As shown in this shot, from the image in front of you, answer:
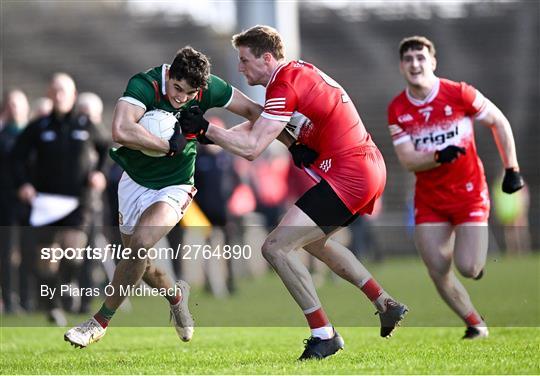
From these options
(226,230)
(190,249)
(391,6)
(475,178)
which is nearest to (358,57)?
(391,6)

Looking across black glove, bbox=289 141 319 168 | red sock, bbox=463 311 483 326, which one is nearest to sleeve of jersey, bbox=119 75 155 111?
black glove, bbox=289 141 319 168

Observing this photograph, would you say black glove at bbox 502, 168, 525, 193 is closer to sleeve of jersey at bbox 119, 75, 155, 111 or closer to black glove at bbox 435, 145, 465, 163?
black glove at bbox 435, 145, 465, 163

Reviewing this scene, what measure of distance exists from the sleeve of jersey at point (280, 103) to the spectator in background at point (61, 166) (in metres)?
4.51

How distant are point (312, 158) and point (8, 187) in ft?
20.8

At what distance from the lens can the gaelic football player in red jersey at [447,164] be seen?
841 cm

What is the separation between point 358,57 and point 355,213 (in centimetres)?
2741

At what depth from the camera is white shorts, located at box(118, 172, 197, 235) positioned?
7500mm

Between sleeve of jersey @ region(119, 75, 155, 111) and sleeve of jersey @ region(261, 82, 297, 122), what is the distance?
0.80 m

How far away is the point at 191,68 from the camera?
7.09 metres

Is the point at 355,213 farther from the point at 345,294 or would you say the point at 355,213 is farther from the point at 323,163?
the point at 345,294

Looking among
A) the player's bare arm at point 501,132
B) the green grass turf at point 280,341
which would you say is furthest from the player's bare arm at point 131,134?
the player's bare arm at point 501,132

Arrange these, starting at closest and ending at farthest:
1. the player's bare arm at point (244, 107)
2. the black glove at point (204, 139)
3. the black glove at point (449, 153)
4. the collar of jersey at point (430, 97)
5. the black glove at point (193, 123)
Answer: the black glove at point (193, 123)
the black glove at point (204, 139)
the player's bare arm at point (244, 107)
the black glove at point (449, 153)
the collar of jersey at point (430, 97)

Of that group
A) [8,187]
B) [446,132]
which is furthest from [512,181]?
[8,187]

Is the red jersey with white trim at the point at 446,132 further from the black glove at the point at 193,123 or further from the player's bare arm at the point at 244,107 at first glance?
the black glove at the point at 193,123
